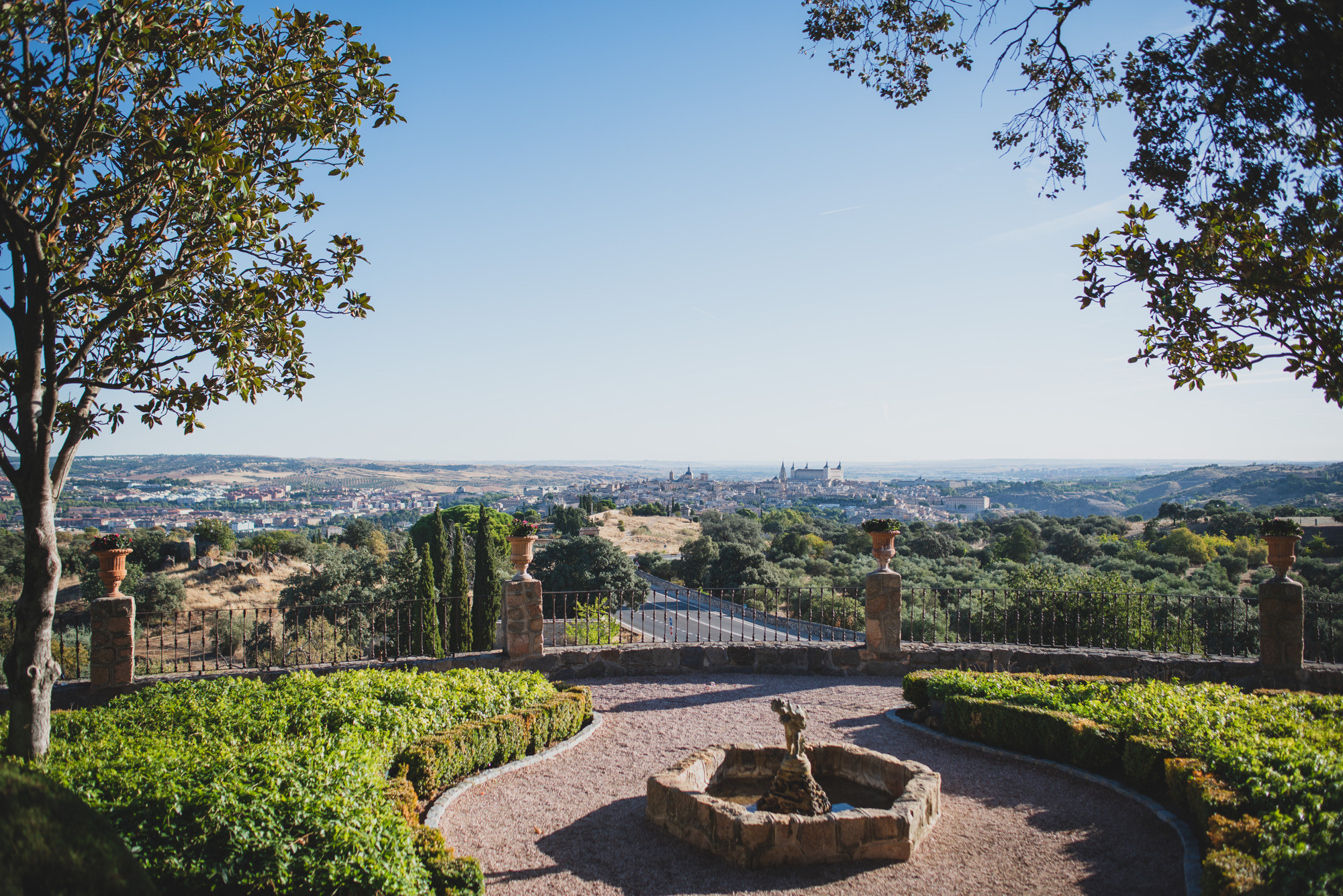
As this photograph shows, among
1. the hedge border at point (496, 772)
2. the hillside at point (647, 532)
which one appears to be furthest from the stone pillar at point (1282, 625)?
the hillside at point (647, 532)

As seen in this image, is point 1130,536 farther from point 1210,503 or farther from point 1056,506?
point 1056,506

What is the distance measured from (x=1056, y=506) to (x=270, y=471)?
12232 centimetres

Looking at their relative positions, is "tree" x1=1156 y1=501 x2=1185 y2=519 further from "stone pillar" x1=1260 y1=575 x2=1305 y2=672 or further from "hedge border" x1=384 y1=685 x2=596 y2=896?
"hedge border" x1=384 y1=685 x2=596 y2=896

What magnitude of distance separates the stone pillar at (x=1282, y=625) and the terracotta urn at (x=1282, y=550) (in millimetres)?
239

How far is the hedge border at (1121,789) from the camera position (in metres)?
4.50

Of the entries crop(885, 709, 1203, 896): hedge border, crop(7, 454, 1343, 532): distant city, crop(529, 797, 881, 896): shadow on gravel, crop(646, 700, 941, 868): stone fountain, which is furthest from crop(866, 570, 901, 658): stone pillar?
crop(7, 454, 1343, 532): distant city

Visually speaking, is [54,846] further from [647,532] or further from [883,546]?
[647,532]

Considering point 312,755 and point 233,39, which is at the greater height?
point 233,39

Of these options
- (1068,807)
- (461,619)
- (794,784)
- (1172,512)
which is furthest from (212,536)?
(1172,512)

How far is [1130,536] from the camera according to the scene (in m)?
42.7

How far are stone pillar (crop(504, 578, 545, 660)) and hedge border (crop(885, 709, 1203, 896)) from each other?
4.47 m

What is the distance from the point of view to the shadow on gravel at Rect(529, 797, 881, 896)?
4.62 metres

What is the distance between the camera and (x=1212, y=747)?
554cm

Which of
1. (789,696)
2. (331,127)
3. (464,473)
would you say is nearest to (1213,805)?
(789,696)
